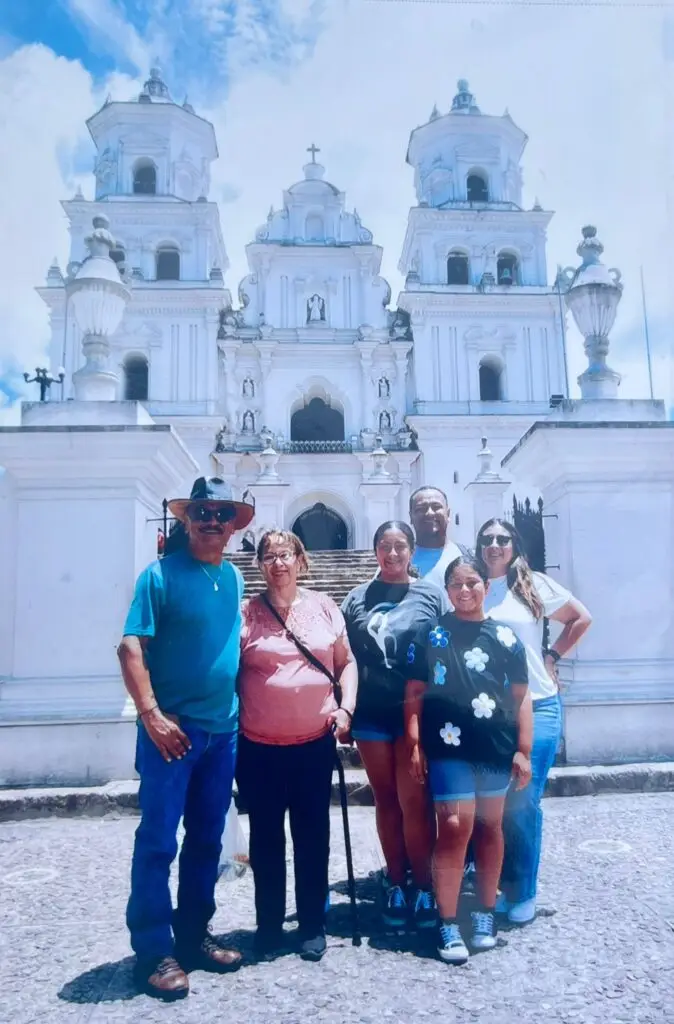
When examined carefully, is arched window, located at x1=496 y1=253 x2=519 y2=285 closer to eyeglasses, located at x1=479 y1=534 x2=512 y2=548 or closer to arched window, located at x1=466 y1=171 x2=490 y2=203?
arched window, located at x1=466 y1=171 x2=490 y2=203

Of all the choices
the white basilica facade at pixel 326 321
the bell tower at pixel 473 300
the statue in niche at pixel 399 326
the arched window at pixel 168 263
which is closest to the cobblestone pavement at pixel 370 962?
the white basilica facade at pixel 326 321

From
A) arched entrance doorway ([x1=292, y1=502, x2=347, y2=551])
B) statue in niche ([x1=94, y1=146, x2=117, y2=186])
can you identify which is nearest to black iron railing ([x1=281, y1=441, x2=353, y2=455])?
arched entrance doorway ([x1=292, y1=502, x2=347, y2=551])

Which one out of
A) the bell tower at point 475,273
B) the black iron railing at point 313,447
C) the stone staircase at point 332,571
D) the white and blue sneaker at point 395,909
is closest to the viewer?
the white and blue sneaker at point 395,909

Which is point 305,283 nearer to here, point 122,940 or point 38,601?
point 38,601

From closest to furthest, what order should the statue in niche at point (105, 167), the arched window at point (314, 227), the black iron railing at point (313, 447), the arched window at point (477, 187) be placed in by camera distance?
1. the black iron railing at point (313, 447)
2. the statue in niche at point (105, 167)
3. the arched window at point (314, 227)
4. the arched window at point (477, 187)

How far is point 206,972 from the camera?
245cm

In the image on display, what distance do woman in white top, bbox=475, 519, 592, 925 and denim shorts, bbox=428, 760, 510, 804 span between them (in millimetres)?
214

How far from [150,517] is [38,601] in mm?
859

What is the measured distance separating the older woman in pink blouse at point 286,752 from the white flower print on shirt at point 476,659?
1.45ft

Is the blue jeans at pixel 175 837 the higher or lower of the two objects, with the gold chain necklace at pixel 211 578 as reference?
lower

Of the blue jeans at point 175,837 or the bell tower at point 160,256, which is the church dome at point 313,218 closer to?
the bell tower at point 160,256

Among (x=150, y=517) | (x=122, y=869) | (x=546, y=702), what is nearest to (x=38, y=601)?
(x=150, y=517)

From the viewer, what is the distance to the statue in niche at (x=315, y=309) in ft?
69.9

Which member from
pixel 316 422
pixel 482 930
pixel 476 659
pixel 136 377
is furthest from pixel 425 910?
pixel 136 377
